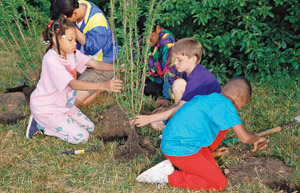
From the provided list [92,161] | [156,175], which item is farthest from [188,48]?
[92,161]

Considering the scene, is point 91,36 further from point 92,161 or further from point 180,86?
point 92,161

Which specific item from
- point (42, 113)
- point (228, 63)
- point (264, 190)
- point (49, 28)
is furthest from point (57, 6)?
point (264, 190)

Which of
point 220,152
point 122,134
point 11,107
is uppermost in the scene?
point 220,152

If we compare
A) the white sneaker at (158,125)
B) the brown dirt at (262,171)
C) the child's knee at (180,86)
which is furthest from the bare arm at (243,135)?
the white sneaker at (158,125)

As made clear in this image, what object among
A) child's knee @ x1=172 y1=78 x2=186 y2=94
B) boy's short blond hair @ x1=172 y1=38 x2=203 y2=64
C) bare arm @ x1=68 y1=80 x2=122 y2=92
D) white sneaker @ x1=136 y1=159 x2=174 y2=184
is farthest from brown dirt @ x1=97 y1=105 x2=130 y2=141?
boy's short blond hair @ x1=172 y1=38 x2=203 y2=64

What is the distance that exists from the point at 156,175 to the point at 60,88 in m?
1.39

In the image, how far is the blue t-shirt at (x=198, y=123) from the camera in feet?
9.40

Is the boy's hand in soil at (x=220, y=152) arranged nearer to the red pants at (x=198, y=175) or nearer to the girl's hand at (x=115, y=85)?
the red pants at (x=198, y=175)

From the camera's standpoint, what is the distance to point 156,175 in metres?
3.14

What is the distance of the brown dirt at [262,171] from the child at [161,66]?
1.43m

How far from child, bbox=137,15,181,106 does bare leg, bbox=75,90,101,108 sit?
777 millimetres

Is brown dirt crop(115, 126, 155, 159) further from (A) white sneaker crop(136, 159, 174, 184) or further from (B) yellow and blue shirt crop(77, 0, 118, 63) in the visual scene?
(B) yellow and blue shirt crop(77, 0, 118, 63)

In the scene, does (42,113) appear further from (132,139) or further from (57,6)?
(57,6)

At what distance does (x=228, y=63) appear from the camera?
18.4 ft
